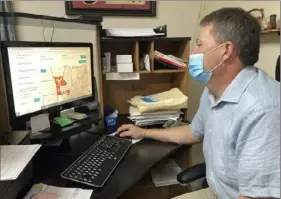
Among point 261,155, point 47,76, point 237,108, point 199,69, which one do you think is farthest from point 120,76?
point 261,155

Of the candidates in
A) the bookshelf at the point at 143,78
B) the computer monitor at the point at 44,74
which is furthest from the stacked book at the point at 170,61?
the computer monitor at the point at 44,74

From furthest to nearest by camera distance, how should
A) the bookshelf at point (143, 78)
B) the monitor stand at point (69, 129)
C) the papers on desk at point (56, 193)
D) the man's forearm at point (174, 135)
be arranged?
1. the bookshelf at point (143, 78)
2. the man's forearm at point (174, 135)
3. the monitor stand at point (69, 129)
4. the papers on desk at point (56, 193)

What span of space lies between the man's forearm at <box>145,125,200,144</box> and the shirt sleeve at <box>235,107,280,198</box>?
498mm

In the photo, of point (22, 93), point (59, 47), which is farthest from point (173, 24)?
point (22, 93)

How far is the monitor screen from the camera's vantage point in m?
1.06

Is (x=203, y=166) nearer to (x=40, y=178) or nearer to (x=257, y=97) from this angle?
(x=257, y=97)

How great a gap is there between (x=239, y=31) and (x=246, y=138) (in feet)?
1.30

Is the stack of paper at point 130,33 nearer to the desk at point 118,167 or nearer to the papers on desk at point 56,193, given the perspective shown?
the desk at point 118,167

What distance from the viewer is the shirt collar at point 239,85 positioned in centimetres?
91

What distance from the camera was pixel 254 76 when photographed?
0.91 meters

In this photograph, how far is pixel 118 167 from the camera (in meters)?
1.06

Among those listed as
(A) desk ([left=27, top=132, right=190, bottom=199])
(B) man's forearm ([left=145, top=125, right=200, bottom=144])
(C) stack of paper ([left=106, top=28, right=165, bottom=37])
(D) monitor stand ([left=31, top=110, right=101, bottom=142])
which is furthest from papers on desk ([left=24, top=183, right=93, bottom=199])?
(C) stack of paper ([left=106, top=28, right=165, bottom=37])

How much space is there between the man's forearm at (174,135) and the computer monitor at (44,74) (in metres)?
0.47

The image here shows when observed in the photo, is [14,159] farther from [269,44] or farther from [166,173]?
[269,44]
